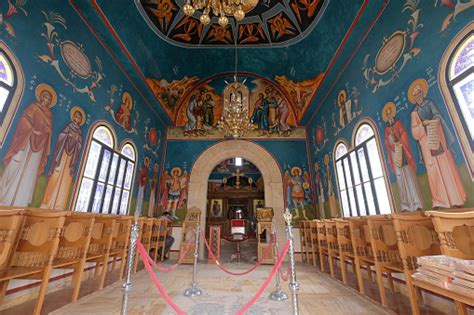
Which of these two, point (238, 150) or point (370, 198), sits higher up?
point (238, 150)

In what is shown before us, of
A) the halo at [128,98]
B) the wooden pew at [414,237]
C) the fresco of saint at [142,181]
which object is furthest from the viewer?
the fresco of saint at [142,181]

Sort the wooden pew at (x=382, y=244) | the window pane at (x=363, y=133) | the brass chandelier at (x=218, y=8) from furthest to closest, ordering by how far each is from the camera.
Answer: the window pane at (x=363, y=133), the brass chandelier at (x=218, y=8), the wooden pew at (x=382, y=244)

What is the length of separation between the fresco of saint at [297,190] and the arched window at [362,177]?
5.90 ft

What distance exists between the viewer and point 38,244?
2465mm

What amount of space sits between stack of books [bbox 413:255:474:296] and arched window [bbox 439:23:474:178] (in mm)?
1808

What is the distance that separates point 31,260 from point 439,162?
592 centimetres

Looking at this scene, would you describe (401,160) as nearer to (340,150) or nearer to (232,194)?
(340,150)

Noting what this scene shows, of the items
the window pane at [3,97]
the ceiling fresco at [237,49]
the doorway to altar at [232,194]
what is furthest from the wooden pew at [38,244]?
the doorway to altar at [232,194]

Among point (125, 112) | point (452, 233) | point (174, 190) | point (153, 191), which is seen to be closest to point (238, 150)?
point (174, 190)

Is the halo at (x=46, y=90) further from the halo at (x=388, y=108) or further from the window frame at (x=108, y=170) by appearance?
the halo at (x=388, y=108)

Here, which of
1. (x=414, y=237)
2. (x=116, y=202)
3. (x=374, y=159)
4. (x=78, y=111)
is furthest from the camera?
(x=116, y=202)

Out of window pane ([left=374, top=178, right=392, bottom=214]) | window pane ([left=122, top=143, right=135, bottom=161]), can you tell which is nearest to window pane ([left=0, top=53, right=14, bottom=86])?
window pane ([left=122, top=143, right=135, bottom=161])

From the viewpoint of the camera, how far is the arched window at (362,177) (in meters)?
4.66

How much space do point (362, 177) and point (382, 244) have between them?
2771mm
